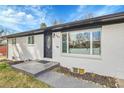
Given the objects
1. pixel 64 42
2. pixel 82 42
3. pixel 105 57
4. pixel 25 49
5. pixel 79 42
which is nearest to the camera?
pixel 105 57

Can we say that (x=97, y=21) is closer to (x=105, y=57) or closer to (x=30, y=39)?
(x=105, y=57)

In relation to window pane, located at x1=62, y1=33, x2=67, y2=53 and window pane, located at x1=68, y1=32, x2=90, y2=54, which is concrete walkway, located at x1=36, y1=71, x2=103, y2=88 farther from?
window pane, located at x1=62, y1=33, x2=67, y2=53

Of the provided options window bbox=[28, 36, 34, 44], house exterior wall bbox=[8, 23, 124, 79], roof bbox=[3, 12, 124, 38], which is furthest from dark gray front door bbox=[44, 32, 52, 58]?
window bbox=[28, 36, 34, 44]

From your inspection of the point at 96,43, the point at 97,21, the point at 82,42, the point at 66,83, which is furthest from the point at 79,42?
the point at 66,83

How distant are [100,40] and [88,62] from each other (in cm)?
134

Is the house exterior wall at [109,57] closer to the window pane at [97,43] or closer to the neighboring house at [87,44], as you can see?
the neighboring house at [87,44]

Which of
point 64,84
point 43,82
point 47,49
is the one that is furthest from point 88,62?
point 47,49

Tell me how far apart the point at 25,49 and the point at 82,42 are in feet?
20.1

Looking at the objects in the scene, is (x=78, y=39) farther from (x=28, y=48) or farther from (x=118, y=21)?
(x=28, y=48)

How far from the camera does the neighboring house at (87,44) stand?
5508mm

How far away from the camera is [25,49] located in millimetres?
11180

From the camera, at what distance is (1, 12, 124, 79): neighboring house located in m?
5.51

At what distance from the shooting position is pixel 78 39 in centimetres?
733

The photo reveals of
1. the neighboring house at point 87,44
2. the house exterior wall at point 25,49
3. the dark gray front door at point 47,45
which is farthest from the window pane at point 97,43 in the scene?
the house exterior wall at point 25,49
